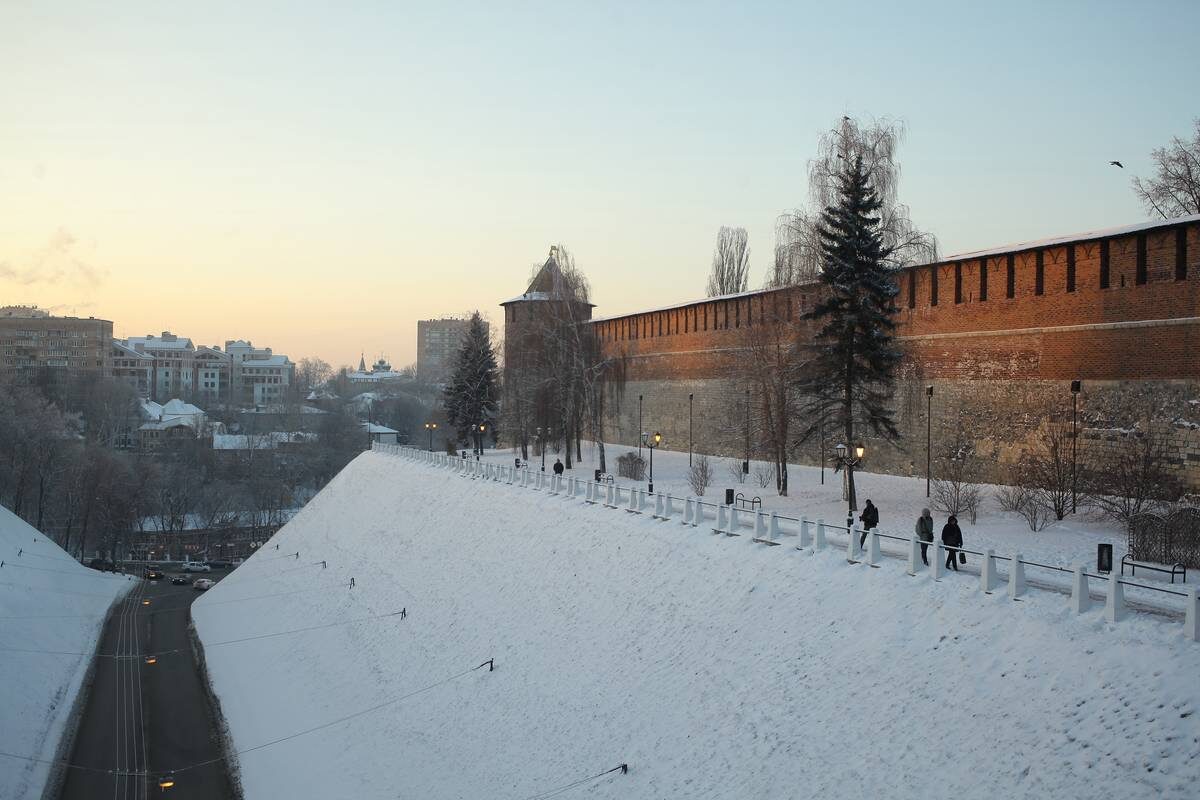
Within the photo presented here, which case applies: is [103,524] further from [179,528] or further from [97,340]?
[97,340]

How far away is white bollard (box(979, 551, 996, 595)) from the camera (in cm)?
1048

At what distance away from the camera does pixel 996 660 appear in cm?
948

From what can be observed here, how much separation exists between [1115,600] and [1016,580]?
3.94 ft

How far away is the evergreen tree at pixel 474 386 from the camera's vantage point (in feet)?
153

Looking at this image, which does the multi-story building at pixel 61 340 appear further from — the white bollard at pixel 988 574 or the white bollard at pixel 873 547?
the white bollard at pixel 988 574

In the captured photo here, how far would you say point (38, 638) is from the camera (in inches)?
1017

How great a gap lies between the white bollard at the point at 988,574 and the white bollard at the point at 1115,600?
1460 mm

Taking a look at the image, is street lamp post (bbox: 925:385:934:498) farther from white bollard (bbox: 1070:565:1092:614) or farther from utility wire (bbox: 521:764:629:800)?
utility wire (bbox: 521:764:629:800)

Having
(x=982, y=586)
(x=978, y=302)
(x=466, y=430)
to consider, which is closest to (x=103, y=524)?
(x=466, y=430)

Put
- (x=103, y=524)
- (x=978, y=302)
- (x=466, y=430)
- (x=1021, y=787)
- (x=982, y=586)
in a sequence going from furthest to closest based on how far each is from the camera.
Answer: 1. (x=103, y=524)
2. (x=466, y=430)
3. (x=978, y=302)
4. (x=982, y=586)
5. (x=1021, y=787)

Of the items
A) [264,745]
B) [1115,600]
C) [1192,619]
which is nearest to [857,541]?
[1115,600]

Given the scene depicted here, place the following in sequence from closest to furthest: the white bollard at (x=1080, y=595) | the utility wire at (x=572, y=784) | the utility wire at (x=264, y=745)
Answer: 1. the white bollard at (x=1080, y=595)
2. the utility wire at (x=572, y=784)
3. the utility wire at (x=264, y=745)

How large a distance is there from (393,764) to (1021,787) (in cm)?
1058

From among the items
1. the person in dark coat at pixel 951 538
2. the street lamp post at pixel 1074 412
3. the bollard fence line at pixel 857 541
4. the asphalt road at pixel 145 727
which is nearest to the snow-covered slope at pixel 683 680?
the bollard fence line at pixel 857 541
